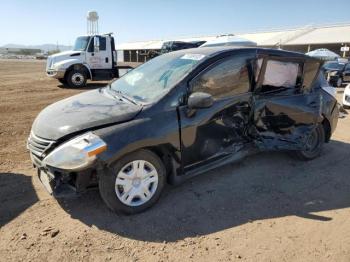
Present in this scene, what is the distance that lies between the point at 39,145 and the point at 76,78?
11723mm

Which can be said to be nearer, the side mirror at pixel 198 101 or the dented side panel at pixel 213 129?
the side mirror at pixel 198 101

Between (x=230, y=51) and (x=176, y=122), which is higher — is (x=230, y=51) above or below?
above

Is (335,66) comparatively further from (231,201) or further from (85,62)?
(231,201)

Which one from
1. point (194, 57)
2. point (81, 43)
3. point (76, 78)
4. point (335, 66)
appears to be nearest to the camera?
point (194, 57)

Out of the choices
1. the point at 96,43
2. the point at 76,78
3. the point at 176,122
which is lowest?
the point at 76,78

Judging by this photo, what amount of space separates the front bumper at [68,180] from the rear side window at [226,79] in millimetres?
1541

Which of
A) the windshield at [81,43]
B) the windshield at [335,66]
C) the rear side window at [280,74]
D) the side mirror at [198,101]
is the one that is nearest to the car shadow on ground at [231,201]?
the side mirror at [198,101]

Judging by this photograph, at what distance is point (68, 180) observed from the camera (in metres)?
3.35

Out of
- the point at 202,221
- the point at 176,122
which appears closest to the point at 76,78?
the point at 176,122

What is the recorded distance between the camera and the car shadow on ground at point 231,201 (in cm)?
336

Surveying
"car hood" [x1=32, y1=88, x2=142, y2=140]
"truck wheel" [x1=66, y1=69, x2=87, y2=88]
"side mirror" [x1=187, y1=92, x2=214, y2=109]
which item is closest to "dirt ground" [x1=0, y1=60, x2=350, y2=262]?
"car hood" [x1=32, y1=88, x2=142, y2=140]

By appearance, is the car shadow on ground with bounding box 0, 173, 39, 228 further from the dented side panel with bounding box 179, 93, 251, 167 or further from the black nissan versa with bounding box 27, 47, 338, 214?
the dented side panel with bounding box 179, 93, 251, 167

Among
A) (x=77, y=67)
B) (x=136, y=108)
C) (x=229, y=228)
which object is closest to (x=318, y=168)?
(x=229, y=228)

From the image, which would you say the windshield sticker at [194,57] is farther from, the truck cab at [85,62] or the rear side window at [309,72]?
the truck cab at [85,62]
